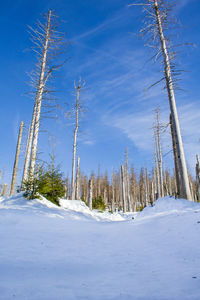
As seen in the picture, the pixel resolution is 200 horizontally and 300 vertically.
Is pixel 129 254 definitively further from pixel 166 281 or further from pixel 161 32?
pixel 161 32

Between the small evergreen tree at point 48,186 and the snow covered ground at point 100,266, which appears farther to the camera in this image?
the small evergreen tree at point 48,186

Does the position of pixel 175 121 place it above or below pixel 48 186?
above

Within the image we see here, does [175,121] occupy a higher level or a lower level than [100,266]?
higher

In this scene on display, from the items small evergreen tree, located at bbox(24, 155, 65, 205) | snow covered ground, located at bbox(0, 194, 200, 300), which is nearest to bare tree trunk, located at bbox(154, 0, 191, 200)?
snow covered ground, located at bbox(0, 194, 200, 300)

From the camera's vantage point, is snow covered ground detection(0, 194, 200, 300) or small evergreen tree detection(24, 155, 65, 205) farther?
small evergreen tree detection(24, 155, 65, 205)

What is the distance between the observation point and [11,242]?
339cm

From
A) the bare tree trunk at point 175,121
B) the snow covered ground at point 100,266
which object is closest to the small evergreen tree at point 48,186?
the snow covered ground at point 100,266

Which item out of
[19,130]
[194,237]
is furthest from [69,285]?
[19,130]

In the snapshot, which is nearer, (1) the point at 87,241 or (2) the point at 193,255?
(2) the point at 193,255

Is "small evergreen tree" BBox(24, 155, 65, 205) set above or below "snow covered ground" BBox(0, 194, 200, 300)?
above

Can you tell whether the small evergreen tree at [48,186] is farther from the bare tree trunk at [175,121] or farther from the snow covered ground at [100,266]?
the bare tree trunk at [175,121]

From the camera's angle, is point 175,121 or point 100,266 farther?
point 175,121

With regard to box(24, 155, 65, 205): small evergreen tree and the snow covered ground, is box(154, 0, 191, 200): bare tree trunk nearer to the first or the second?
the snow covered ground

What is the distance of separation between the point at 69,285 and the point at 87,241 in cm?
225
